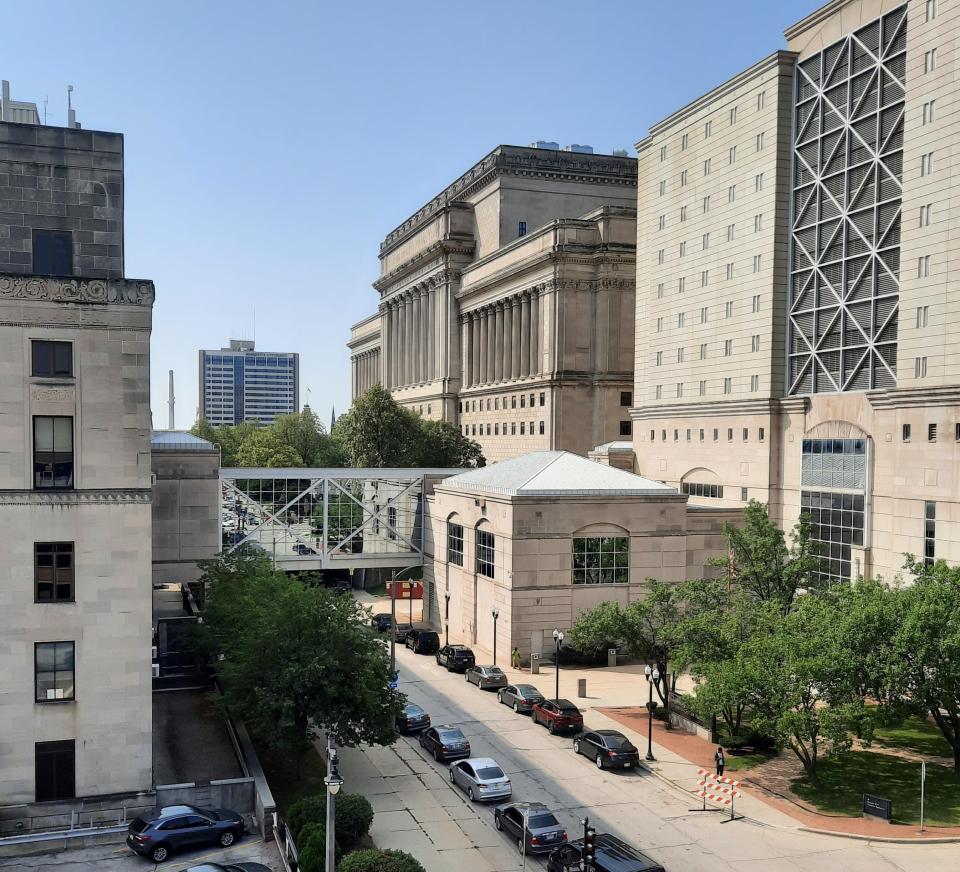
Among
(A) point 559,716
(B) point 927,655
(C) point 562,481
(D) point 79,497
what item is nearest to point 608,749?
(A) point 559,716

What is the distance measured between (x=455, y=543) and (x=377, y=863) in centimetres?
3893

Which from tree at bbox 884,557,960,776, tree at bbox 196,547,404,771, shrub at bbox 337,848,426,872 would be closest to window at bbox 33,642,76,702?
tree at bbox 196,547,404,771

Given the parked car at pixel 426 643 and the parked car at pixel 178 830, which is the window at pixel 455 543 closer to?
the parked car at pixel 426 643

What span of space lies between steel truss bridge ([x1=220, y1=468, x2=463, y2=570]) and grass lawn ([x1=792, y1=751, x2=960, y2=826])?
37477mm

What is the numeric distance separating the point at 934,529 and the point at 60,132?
4242 centimetres

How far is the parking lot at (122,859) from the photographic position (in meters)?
26.4

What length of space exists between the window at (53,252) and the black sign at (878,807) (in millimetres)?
32105

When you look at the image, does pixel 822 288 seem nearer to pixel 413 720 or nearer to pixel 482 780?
pixel 413 720

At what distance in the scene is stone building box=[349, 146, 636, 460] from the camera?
9738cm

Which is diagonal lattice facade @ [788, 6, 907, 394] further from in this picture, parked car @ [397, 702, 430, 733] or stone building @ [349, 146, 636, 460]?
stone building @ [349, 146, 636, 460]

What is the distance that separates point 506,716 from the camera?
43.1 meters

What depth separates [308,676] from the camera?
105ft

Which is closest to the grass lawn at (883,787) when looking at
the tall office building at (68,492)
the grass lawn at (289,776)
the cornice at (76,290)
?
the grass lawn at (289,776)

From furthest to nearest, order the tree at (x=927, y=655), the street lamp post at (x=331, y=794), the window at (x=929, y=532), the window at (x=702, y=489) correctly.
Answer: the window at (x=702, y=489) → the window at (x=929, y=532) → the tree at (x=927, y=655) → the street lamp post at (x=331, y=794)
